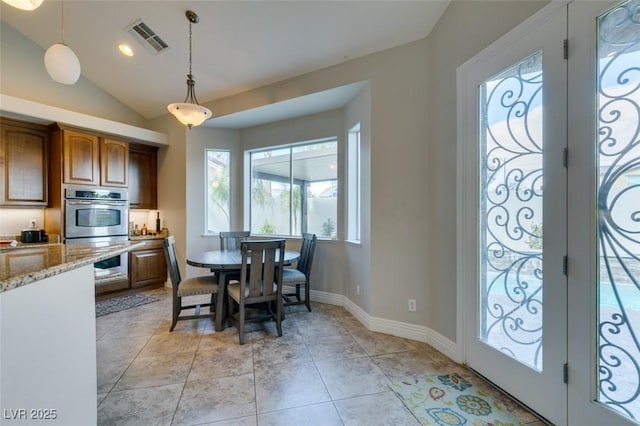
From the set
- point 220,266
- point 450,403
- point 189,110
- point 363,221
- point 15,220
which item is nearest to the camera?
point 450,403

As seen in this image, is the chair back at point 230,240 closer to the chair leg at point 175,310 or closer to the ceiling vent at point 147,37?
the chair leg at point 175,310

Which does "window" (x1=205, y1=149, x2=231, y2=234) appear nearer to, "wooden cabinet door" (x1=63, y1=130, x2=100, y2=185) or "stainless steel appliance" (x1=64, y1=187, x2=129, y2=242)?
"stainless steel appliance" (x1=64, y1=187, x2=129, y2=242)

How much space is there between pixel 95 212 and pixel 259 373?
11.6 feet

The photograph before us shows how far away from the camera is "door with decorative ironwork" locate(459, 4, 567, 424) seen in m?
1.63

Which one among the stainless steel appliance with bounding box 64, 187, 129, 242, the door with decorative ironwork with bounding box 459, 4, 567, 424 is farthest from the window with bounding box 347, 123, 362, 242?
the stainless steel appliance with bounding box 64, 187, 129, 242

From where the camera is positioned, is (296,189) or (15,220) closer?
(15,220)

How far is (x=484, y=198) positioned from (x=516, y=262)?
519 mm

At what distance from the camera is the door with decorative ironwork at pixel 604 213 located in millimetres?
1336

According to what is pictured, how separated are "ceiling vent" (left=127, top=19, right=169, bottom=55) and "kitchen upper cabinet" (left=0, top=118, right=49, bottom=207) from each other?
1.87 meters

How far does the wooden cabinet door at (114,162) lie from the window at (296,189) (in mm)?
1952

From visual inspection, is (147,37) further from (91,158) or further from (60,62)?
(91,158)

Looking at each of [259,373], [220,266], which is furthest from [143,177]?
[259,373]

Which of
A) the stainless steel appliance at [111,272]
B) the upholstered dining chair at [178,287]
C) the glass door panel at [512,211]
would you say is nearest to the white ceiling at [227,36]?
the glass door panel at [512,211]

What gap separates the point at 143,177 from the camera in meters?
4.80
